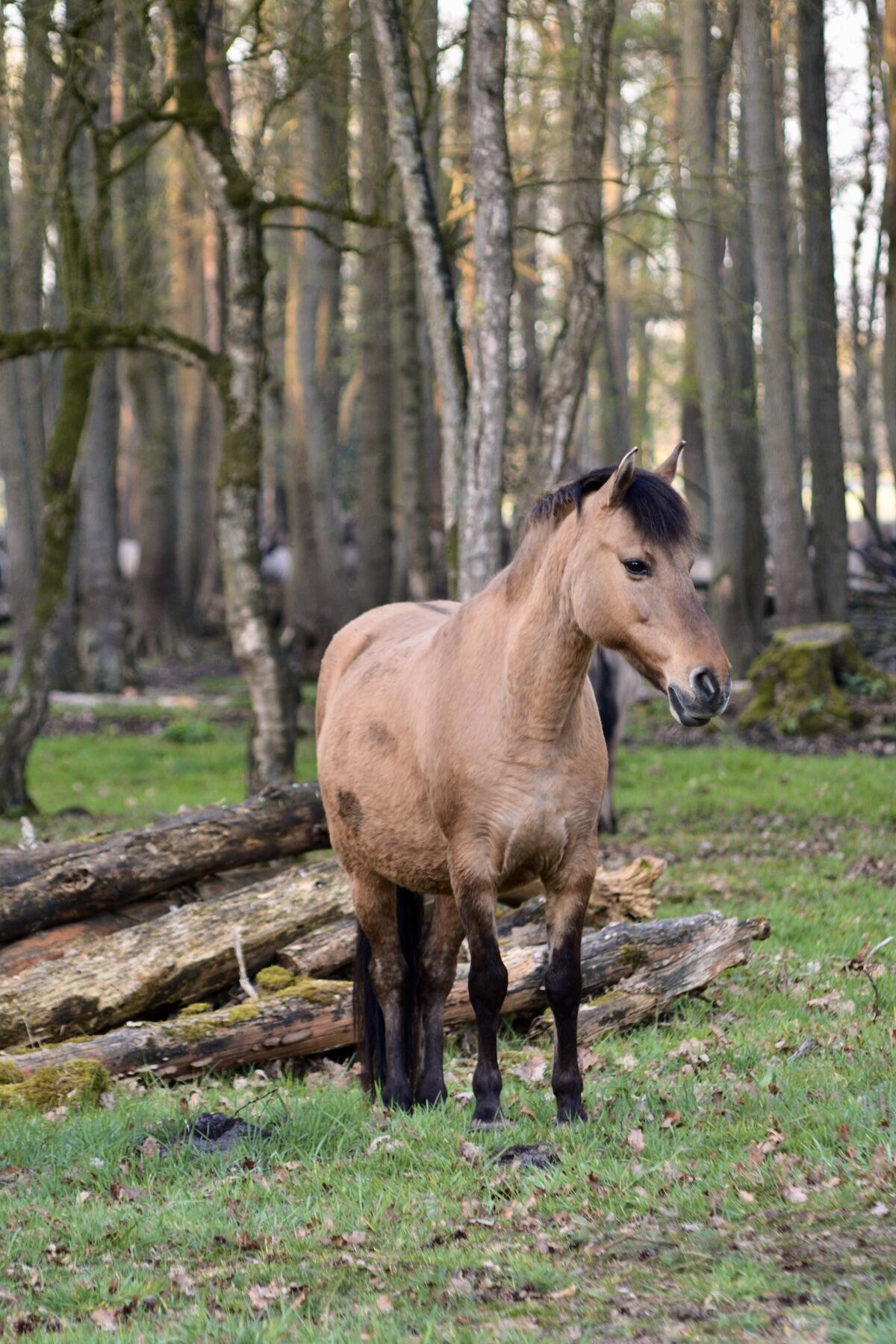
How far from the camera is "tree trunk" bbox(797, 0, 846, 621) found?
1864 centimetres

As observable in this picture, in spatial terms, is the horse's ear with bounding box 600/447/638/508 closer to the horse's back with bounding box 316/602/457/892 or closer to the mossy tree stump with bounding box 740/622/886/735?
the horse's back with bounding box 316/602/457/892

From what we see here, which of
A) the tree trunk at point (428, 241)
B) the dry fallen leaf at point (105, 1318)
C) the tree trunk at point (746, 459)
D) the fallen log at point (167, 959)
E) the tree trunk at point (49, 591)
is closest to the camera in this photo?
the dry fallen leaf at point (105, 1318)

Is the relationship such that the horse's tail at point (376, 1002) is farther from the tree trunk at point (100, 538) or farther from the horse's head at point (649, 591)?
the tree trunk at point (100, 538)

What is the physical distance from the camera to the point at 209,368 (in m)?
13.0

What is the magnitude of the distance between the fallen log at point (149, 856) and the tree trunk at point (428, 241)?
394cm

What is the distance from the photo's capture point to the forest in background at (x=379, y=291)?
12.0 meters

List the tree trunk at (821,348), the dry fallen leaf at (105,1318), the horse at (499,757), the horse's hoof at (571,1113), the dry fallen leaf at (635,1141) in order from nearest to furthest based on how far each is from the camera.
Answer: the dry fallen leaf at (105,1318) < the horse at (499,757) < the dry fallen leaf at (635,1141) < the horse's hoof at (571,1113) < the tree trunk at (821,348)

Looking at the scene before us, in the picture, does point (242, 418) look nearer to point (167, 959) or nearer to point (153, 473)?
point (167, 959)

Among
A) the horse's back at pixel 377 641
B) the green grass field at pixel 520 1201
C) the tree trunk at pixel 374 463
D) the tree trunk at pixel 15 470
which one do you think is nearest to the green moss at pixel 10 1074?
the green grass field at pixel 520 1201

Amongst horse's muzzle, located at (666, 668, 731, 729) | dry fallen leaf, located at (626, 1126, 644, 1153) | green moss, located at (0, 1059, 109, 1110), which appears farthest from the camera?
green moss, located at (0, 1059, 109, 1110)

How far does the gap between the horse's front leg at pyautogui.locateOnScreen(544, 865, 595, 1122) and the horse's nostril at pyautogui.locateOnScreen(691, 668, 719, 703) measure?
1.06 m

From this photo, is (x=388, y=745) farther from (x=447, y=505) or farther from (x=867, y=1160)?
(x=447, y=505)

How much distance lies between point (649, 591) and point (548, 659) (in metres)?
0.62

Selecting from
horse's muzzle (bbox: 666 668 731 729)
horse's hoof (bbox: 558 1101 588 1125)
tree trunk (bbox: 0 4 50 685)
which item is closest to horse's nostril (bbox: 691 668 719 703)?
horse's muzzle (bbox: 666 668 731 729)
